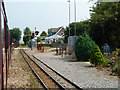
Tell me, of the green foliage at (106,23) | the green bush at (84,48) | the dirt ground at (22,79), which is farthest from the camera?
the green foliage at (106,23)

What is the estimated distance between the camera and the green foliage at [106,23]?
21678 millimetres

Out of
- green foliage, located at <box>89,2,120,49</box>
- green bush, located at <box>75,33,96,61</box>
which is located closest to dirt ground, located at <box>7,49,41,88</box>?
green bush, located at <box>75,33,96,61</box>

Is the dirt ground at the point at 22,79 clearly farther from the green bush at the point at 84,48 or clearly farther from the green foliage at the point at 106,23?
the green foliage at the point at 106,23

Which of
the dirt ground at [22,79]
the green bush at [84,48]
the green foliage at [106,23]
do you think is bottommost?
the dirt ground at [22,79]

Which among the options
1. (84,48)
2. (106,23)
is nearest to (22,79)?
(84,48)

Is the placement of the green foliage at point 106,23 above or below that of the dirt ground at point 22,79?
above

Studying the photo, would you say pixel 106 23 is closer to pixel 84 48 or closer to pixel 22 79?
pixel 84 48

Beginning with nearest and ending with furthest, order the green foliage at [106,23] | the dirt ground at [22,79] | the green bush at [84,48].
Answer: the dirt ground at [22,79]
the green bush at [84,48]
the green foliage at [106,23]

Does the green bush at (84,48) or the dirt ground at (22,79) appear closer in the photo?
the dirt ground at (22,79)

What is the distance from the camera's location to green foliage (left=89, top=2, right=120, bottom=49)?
21.7 meters

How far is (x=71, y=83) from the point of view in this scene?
8.49 m

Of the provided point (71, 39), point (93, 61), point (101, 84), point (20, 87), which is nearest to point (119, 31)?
point (71, 39)

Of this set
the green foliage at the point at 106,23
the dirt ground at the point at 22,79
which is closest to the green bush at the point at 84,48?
the green foliage at the point at 106,23

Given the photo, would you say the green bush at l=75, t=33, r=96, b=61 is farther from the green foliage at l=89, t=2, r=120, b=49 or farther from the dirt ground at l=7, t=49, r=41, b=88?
the dirt ground at l=7, t=49, r=41, b=88
